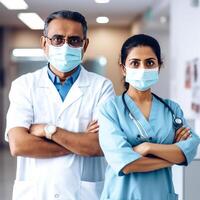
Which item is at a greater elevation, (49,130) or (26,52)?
(26,52)

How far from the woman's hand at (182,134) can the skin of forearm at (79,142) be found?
0.96ft

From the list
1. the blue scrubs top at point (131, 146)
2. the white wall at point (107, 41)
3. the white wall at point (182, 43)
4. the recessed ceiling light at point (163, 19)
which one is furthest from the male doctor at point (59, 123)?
the white wall at point (107, 41)

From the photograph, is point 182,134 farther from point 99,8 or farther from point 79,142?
point 99,8

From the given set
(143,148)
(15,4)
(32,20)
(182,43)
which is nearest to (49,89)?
(143,148)

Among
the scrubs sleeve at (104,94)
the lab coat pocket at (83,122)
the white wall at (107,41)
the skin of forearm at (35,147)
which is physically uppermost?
the white wall at (107,41)

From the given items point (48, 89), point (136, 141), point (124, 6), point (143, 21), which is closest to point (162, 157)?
point (136, 141)

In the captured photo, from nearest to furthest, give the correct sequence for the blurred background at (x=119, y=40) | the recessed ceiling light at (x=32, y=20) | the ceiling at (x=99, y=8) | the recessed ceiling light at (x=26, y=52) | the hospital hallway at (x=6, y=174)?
the blurred background at (x=119, y=40), the hospital hallway at (x=6, y=174), the ceiling at (x=99, y=8), the recessed ceiling light at (x=32, y=20), the recessed ceiling light at (x=26, y=52)

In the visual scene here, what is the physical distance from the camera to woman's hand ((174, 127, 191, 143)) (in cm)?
133

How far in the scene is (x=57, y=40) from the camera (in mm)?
1486

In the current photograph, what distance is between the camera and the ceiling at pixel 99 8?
5598 millimetres

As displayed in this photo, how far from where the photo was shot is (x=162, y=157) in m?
1.26

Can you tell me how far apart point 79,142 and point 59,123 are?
136 millimetres

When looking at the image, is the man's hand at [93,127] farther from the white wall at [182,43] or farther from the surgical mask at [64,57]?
the white wall at [182,43]

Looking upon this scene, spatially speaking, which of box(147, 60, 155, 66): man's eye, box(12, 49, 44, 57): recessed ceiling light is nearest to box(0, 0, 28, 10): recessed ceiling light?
box(12, 49, 44, 57): recessed ceiling light
